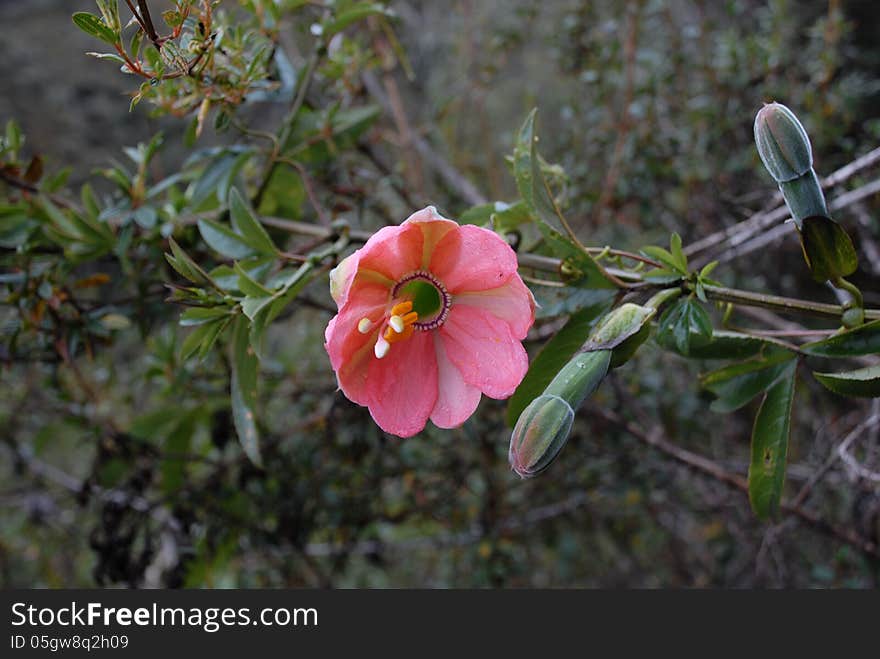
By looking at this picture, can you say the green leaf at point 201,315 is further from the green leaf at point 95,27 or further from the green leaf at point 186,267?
the green leaf at point 95,27

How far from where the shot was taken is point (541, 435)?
18.5 inches

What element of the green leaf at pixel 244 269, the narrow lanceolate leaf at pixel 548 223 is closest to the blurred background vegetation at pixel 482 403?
the green leaf at pixel 244 269

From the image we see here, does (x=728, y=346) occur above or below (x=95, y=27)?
below

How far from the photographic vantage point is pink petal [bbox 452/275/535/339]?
1.70 ft

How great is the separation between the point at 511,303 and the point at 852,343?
235mm

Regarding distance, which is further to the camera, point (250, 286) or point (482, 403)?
point (482, 403)

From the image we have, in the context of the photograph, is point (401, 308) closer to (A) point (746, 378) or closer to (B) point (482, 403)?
(A) point (746, 378)

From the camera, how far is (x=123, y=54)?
0.52 meters

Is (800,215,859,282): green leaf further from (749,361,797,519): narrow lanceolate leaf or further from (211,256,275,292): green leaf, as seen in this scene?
(211,256,275,292): green leaf

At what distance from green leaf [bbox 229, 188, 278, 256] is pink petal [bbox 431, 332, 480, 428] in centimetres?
18

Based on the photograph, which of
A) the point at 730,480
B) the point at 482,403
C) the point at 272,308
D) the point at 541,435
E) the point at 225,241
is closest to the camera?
the point at 541,435

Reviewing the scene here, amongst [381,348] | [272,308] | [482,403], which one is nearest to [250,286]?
[272,308]

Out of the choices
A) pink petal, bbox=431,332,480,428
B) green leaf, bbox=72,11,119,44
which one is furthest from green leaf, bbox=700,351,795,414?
green leaf, bbox=72,11,119,44

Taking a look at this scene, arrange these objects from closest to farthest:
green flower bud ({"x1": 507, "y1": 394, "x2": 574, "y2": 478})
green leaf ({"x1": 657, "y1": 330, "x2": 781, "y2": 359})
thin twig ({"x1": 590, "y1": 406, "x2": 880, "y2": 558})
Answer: green flower bud ({"x1": 507, "y1": 394, "x2": 574, "y2": 478}) → green leaf ({"x1": 657, "y1": 330, "x2": 781, "y2": 359}) → thin twig ({"x1": 590, "y1": 406, "x2": 880, "y2": 558})
